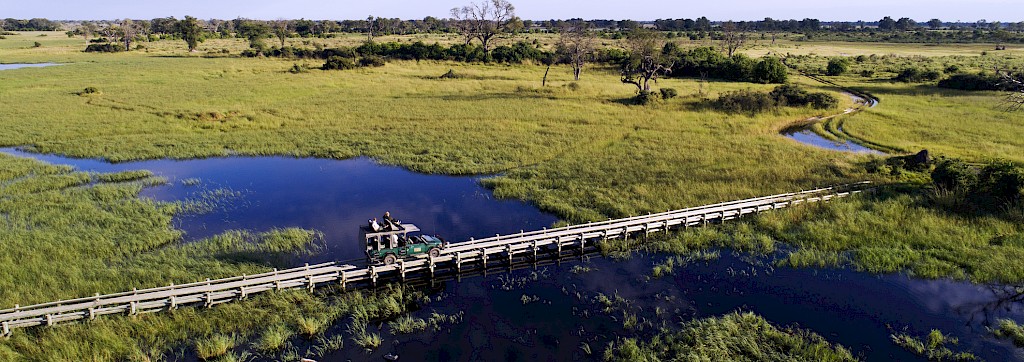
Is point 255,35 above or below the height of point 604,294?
above

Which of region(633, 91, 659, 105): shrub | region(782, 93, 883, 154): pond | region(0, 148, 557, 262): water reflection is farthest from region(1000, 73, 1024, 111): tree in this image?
region(633, 91, 659, 105): shrub

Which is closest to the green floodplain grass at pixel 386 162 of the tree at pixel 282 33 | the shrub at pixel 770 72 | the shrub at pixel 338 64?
the shrub at pixel 770 72

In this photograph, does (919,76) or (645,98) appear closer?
(645,98)

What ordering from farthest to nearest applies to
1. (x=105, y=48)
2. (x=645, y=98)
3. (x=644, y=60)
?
1. (x=105, y=48)
2. (x=644, y=60)
3. (x=645, y=98)

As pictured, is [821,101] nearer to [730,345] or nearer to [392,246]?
[730,345]

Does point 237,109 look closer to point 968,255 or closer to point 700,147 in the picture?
point 700,147

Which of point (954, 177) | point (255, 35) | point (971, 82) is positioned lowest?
point (954, 177)

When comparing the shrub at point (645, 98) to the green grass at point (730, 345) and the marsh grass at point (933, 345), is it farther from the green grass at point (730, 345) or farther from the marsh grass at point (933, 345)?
the marsh grass at point (933, 345)

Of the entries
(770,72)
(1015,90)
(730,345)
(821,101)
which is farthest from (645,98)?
(730,345)
